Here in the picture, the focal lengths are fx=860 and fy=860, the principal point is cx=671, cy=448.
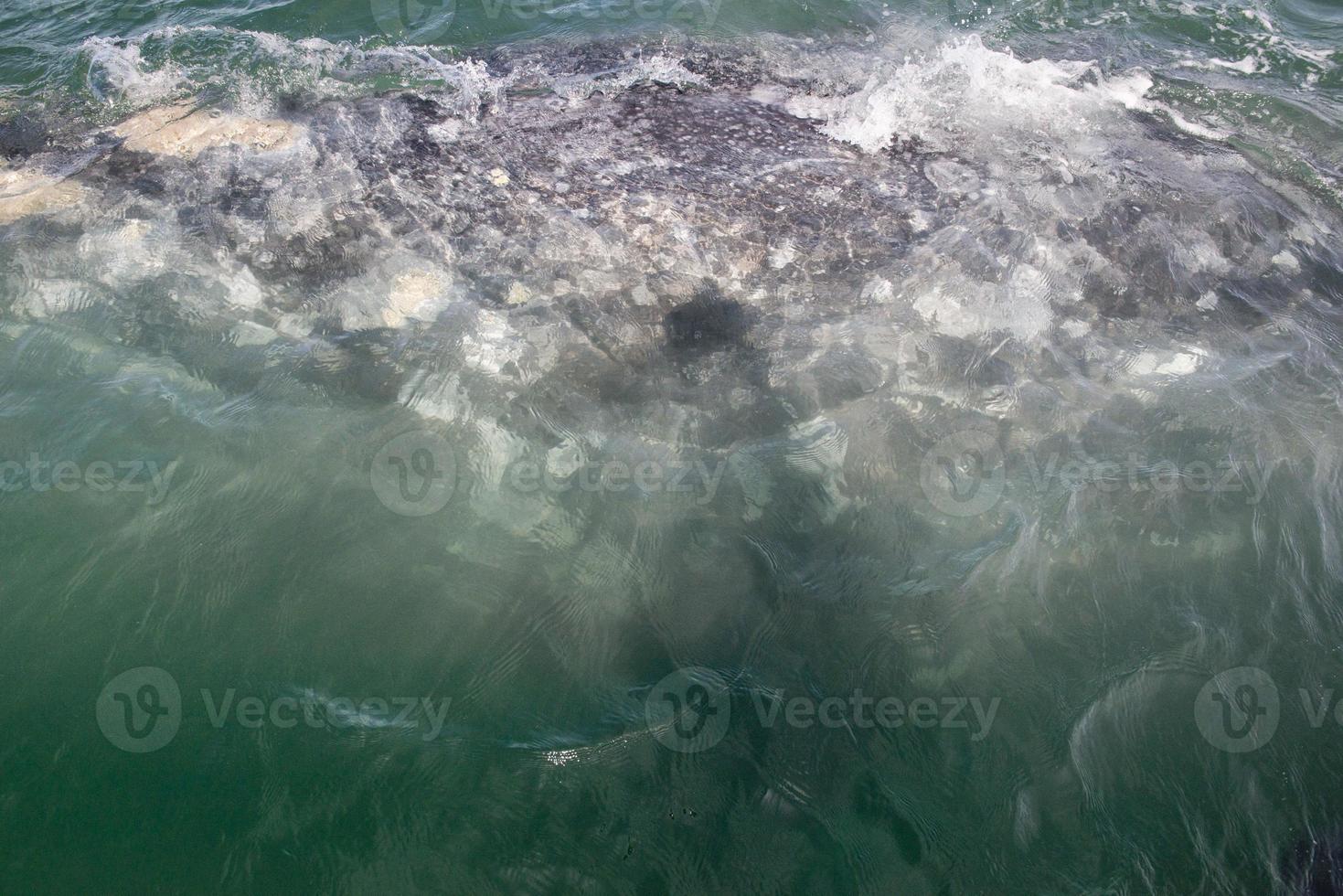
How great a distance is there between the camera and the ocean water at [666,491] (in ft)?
9.09

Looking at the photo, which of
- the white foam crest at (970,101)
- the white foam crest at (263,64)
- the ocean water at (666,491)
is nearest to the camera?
the ocean water at (666,491)

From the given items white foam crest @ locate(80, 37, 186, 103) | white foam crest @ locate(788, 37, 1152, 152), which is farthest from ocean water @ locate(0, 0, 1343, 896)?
white foam crest @ locate(80, 37, 186, 103)

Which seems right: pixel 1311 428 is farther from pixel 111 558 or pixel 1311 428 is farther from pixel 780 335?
pixel 111 558

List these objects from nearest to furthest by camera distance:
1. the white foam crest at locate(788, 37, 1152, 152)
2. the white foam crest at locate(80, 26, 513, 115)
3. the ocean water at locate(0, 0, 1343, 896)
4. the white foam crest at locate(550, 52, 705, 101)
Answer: the ocean water at locate(0, 0, 1343, 896) → the white foam crest at locate(788, 37, 1152, 152) → the white foam crest at locate(550, 52, 705, 101) → the white foam crest at locate(80, 26, 513, 115)

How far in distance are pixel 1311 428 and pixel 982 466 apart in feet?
5.24

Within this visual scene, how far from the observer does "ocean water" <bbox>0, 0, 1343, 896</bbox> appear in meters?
2.77

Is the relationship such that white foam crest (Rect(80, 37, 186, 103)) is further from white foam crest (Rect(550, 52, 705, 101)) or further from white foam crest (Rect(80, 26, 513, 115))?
white foam crest (Rect(550, 52, 705, 101))

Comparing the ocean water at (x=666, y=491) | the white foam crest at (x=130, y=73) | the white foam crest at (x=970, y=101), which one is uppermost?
the white foam crest at (x=130, y=73)

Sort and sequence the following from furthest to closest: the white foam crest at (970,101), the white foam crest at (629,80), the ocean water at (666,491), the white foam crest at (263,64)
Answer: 1. the white foam crest at (263,64)
2. the white foam crest at (629,80)
3. the white foam crest at (970,101)
4. the ocean water at (666,491)

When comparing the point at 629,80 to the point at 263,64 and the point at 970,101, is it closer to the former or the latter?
the point at 970,101

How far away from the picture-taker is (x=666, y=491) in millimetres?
3592

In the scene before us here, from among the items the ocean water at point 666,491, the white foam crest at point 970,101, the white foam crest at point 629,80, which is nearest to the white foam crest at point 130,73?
the ocean water at point 666,491

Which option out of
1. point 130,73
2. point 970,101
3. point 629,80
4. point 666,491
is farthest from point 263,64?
point 970,101

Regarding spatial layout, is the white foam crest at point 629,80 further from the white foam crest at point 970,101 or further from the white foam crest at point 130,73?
the white foam crest at point 130,73
